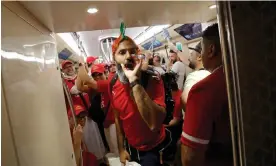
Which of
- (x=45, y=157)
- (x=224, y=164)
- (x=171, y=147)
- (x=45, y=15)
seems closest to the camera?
(x=45, y=157)

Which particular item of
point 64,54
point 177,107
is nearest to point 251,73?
point 177,107

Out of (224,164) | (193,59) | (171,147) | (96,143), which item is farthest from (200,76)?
(96,143)

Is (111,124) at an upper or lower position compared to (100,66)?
lower

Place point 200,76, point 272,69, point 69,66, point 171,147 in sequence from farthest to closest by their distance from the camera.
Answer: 1. point 69,66
2. point 171,147
3. point 200,76
4. point 272,69

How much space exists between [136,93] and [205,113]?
0.70 m

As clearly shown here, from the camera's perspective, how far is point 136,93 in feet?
6.15

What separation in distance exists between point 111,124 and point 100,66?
796 millimetres

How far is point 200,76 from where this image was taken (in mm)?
2133

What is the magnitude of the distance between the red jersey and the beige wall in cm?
69

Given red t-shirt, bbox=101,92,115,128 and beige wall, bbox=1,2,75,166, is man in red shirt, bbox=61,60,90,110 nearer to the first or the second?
red t-shirt, bbox=101,92,115,128

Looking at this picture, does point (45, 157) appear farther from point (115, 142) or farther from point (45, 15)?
point (115, 142)

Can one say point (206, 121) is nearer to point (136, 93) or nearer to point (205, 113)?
point (205, 113)

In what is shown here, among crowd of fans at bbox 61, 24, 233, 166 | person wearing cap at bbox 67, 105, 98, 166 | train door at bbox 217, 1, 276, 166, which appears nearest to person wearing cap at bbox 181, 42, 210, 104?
crowd of fans at bbox 61, 24, 233, 166

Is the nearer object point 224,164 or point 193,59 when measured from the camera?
point 224,164
